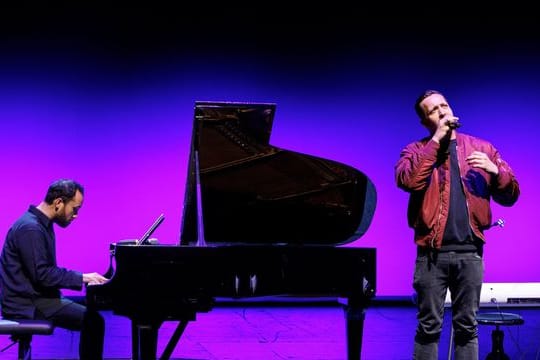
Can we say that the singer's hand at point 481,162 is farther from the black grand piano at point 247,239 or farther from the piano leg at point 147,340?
the piano leg at point 147,340

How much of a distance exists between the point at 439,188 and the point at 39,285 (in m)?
1.96

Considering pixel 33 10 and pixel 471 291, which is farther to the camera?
pixel 33 10

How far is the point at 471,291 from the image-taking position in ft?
9.43

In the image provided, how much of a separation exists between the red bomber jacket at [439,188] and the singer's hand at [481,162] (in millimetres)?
89

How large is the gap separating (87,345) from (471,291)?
1.81 metres

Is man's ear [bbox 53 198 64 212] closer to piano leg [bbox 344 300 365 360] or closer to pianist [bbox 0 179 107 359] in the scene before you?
pianist [bbox 0 179 107 359]

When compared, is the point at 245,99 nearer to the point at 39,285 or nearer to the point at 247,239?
the point at 247,239

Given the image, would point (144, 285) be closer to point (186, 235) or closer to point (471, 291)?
point (186, 235)

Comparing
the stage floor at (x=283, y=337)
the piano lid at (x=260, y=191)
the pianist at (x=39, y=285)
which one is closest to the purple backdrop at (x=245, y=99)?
the stage floor at (x=283, y=337)

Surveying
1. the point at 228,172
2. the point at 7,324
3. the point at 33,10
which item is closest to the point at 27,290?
the point at 7,324

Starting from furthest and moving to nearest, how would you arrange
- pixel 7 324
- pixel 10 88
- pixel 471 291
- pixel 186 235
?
1. pixel 10 88
2. pixel 186 235
3. pixel 7 324
4. pixel 471 291

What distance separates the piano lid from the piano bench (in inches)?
28.6

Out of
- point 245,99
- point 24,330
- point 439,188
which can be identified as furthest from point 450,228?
point 245,99

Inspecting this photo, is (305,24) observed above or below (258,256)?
above
